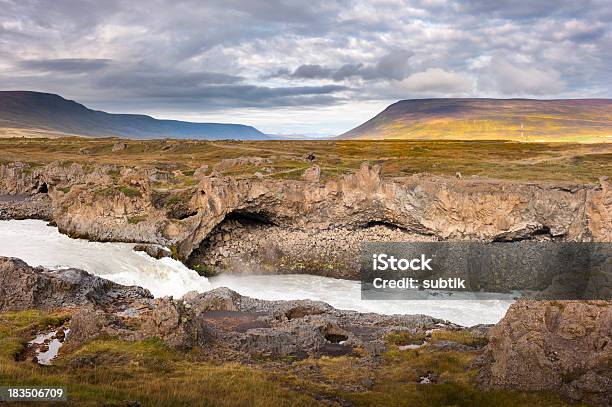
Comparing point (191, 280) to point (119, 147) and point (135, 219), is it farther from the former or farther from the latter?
point (119, 147)

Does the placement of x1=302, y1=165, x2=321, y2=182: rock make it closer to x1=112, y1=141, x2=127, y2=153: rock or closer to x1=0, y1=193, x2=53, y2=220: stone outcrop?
x1=0, y1=193, x2=53, y2=220: stone outcrop

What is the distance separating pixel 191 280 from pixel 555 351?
40.0 meters

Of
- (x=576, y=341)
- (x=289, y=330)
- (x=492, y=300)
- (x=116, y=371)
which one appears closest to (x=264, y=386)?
(x=116, y=371)

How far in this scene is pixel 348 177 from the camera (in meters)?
67.8

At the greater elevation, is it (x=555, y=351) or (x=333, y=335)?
(x=555, y=351)

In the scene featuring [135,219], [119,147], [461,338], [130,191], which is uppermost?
[119,147]

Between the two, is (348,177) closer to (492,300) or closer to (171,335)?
(492,300)

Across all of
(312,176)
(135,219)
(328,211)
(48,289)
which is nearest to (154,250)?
(135,219)

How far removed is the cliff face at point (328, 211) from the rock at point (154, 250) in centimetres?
198

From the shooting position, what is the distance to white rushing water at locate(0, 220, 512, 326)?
50562 mm

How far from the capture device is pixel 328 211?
68000 millimetres

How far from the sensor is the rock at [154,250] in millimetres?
57253

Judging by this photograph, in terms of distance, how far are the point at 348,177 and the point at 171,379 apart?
158ft

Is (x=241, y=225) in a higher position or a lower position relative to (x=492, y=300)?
higher
